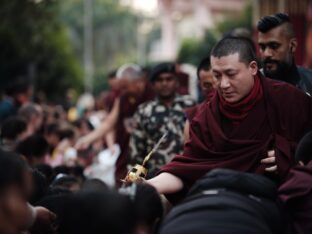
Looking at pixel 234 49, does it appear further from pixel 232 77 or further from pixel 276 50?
pixel 276 50

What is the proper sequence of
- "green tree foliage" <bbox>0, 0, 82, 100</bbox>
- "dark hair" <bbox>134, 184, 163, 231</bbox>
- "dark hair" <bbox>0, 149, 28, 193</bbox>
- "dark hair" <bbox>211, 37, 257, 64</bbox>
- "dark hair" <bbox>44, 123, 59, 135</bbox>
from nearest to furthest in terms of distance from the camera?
"dark hair" <bbox>0, 149, 28, 193</bbox> → "dark hair" <bbox>134, 184, 163, 231</bbox> → "dark hair" <bbox>211, 37, 257, 64</bbox> → "dark hair" <bbox>44, 123, 59, 135</bbox> → "green tree foliage" <bbox>0, 0, 82, 100</bbox>

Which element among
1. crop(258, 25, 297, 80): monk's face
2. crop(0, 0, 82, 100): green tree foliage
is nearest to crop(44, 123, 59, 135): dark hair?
crop(258, 25, 297, 80): monk's face

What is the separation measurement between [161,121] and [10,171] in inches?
197

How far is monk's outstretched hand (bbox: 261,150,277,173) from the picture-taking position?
493cm

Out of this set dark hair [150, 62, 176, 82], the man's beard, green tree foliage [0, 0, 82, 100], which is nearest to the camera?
the man's beard

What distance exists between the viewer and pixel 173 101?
28.4ft

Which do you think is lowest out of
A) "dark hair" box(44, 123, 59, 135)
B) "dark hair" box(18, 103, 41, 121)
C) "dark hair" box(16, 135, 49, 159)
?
"dark hair" box(44, 123, 59, 135)

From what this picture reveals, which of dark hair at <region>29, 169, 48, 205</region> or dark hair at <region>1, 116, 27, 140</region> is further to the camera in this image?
dark hair at <region>1, 116, 27, 140</region>

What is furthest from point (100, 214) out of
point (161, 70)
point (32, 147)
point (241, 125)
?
point (161, 70)

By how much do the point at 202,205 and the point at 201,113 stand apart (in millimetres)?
1459

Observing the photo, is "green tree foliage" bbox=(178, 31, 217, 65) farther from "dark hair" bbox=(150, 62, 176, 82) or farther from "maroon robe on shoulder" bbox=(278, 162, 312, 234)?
"maroon robe on shoulder" bbox=(278, 162, 312, 234)

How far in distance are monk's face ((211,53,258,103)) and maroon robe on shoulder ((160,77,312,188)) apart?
11 cm

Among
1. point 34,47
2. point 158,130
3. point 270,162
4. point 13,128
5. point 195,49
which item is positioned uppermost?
point 270,162

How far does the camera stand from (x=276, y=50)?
20.9 feet
